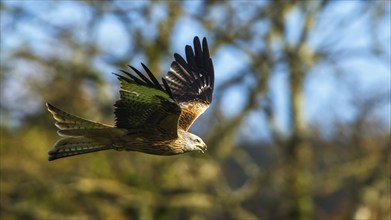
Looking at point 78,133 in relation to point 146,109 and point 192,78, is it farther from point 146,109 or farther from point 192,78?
point 192,78

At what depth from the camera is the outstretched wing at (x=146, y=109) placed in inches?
246

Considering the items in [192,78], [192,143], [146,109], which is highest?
[192,78]

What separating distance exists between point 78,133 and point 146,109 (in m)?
0.62

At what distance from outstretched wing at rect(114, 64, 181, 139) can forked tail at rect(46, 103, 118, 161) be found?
0.17 meters

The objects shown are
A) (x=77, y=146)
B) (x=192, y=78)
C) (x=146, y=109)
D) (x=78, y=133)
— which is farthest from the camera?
(x=192, y=78)

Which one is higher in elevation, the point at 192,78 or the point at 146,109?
the point at 192,78

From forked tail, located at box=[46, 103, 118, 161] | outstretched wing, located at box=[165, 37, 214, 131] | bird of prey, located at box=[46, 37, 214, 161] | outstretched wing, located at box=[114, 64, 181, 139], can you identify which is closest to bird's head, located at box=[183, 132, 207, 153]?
bird of prey, located at box=[46, 37, 214, 161]

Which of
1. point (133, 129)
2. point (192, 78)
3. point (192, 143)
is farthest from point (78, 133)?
point (192, 78)

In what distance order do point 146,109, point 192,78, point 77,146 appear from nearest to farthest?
point 146,109
point 77,146
point 192,78

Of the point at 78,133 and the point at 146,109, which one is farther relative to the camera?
the point at 78,133

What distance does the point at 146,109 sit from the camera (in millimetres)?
6598

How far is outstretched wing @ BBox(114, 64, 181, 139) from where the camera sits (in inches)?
246

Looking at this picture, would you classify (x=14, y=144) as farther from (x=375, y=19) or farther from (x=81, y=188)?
(x=375, y=19)

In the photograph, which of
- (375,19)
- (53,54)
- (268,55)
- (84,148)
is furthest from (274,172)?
(84,148)
